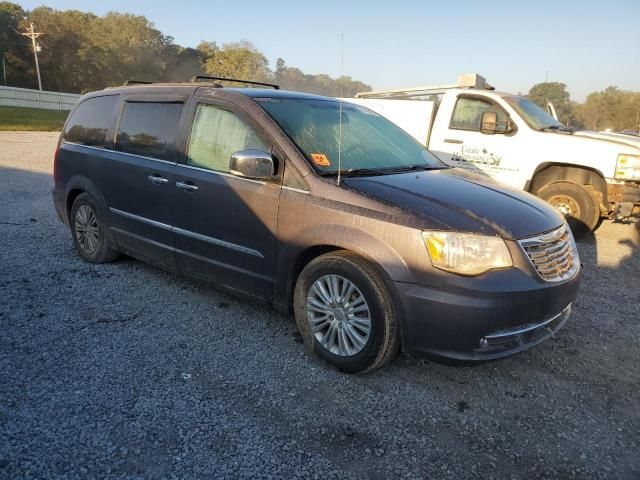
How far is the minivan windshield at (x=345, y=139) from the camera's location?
3.60 m

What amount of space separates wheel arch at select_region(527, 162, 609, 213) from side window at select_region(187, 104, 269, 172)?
5148mm

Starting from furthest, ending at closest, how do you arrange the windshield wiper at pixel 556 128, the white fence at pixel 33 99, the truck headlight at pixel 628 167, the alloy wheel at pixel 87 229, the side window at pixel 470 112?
the white fence at pixel 33 99, the side window at pixel 470 112, the windshield wiper at pixel 556 128, the truck headlight at pixel 628 167, the alloy wheel at pixel 87 229

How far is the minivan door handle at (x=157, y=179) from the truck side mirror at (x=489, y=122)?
5.18m

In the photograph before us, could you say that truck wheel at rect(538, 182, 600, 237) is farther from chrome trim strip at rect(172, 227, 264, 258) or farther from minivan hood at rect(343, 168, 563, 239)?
chrome trim strip at rect(172, 227, 264, 258)

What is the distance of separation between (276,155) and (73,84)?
6960cm

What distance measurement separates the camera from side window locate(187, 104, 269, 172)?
375 centimetres

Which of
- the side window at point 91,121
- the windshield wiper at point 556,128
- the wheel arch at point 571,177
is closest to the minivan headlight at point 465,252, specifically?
the side window at point 91,121

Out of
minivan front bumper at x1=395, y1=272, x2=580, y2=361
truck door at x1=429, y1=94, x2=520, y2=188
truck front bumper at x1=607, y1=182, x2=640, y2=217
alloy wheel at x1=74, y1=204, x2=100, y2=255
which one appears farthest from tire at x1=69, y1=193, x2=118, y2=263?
truck front bumper at x1=607, y1=182, x2=640, y2=217

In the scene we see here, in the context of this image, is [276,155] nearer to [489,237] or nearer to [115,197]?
[489,237]

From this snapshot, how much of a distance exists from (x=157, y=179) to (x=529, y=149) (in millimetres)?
5471

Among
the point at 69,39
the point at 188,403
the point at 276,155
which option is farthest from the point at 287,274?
the point at 69,39

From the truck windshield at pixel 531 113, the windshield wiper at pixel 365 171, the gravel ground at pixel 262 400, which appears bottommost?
the gravel ground at pixel 262 400

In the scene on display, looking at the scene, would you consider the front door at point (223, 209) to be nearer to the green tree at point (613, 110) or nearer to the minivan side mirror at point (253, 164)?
the minivan side mirror at point (253, 164)

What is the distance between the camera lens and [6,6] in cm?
6562
